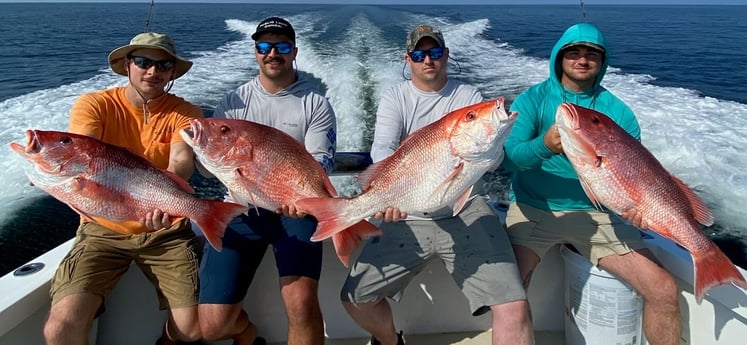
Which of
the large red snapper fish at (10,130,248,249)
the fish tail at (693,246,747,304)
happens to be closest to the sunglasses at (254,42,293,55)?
the large red snapper fish at (10,130,248,249)

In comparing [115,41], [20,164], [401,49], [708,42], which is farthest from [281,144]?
[708,42]

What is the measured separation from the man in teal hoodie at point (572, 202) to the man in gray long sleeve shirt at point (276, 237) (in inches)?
46.4

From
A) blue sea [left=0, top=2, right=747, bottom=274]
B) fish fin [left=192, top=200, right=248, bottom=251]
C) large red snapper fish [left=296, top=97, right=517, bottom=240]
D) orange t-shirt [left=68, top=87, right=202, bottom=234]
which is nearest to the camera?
large red snapper fish [left=296, top=97, right=517, bottom=240]

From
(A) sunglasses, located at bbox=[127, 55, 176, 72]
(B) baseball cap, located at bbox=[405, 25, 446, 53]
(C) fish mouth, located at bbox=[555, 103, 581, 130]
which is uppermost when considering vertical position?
(B) baseball cap, located at bbox=[405, 25, 446, 53]

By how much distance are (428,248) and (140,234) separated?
1600mm

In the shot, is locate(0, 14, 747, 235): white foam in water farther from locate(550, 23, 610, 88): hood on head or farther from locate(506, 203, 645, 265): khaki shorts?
locate(550, 23, 610, 88): hood on head

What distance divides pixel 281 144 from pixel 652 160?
1777mm

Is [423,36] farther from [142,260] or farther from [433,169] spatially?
[142,260]

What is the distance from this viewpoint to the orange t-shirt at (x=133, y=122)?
3070mm

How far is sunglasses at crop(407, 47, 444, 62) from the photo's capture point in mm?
3111

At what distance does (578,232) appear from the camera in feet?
10.2

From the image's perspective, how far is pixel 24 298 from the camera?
2623 mm

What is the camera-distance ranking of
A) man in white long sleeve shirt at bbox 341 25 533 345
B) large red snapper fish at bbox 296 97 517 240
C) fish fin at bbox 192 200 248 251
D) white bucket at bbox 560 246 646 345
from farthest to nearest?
1. white bucket at bbox 560 246 646 345
2. man in white long sleeve shirt at bbox 341 25 533 345
3. fish fin at bbox 192 200 248 251
4. large red snapper fish at bbox 296 97 517 240

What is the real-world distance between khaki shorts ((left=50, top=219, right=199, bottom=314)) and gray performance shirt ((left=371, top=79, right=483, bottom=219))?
4.04ft
